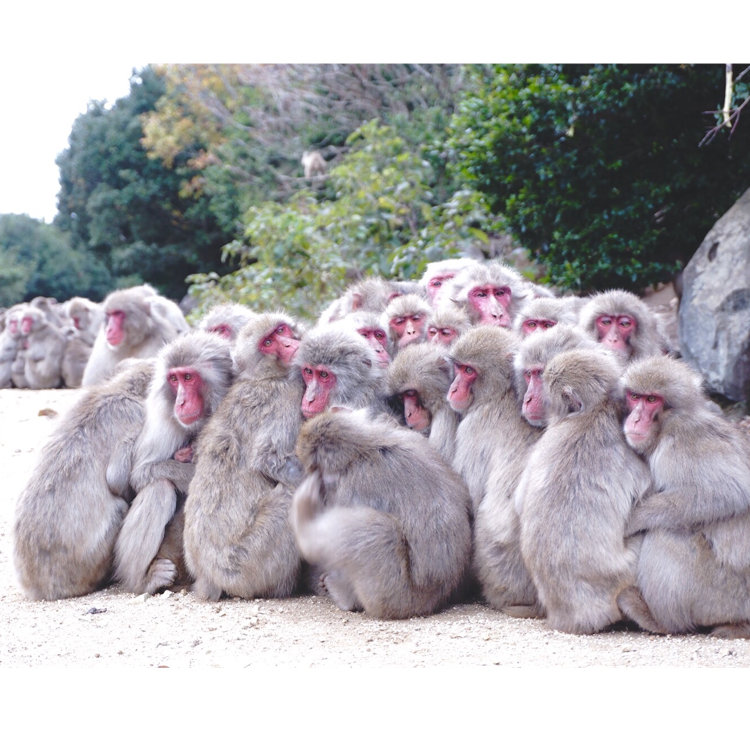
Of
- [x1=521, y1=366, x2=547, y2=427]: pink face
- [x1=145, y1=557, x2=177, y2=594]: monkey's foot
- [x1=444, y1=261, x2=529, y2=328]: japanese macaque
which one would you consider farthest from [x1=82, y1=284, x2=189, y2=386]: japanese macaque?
[x1=521, y1=366, x2=547, y2=427]: pink face

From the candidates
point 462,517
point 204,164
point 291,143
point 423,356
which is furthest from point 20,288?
point 462,517

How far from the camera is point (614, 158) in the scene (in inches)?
354

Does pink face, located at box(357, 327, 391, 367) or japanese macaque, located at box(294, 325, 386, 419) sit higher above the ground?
pink face, located at box(357, 327, 391, 367)

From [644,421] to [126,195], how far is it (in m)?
7.18

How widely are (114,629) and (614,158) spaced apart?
19.7ft

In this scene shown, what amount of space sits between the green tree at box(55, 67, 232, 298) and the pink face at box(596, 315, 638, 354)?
3.99 metres

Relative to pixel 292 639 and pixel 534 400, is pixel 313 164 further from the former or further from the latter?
pixel 292 639

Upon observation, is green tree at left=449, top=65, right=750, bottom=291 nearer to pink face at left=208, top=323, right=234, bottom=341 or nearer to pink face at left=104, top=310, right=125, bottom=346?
pink face at left=208, top=323, right=234, bottom=341

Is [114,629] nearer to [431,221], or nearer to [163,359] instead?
[163,359]

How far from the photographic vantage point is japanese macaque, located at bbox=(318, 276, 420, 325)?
8.24 m

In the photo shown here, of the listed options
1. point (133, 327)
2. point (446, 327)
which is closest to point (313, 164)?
point (133, 327)

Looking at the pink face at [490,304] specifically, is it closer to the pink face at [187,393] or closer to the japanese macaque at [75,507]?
the pink face at [187,393]

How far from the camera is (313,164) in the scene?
12.5 m

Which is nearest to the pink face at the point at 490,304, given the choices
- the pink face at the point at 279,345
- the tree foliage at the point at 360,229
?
the pink face at the point at 279,345
